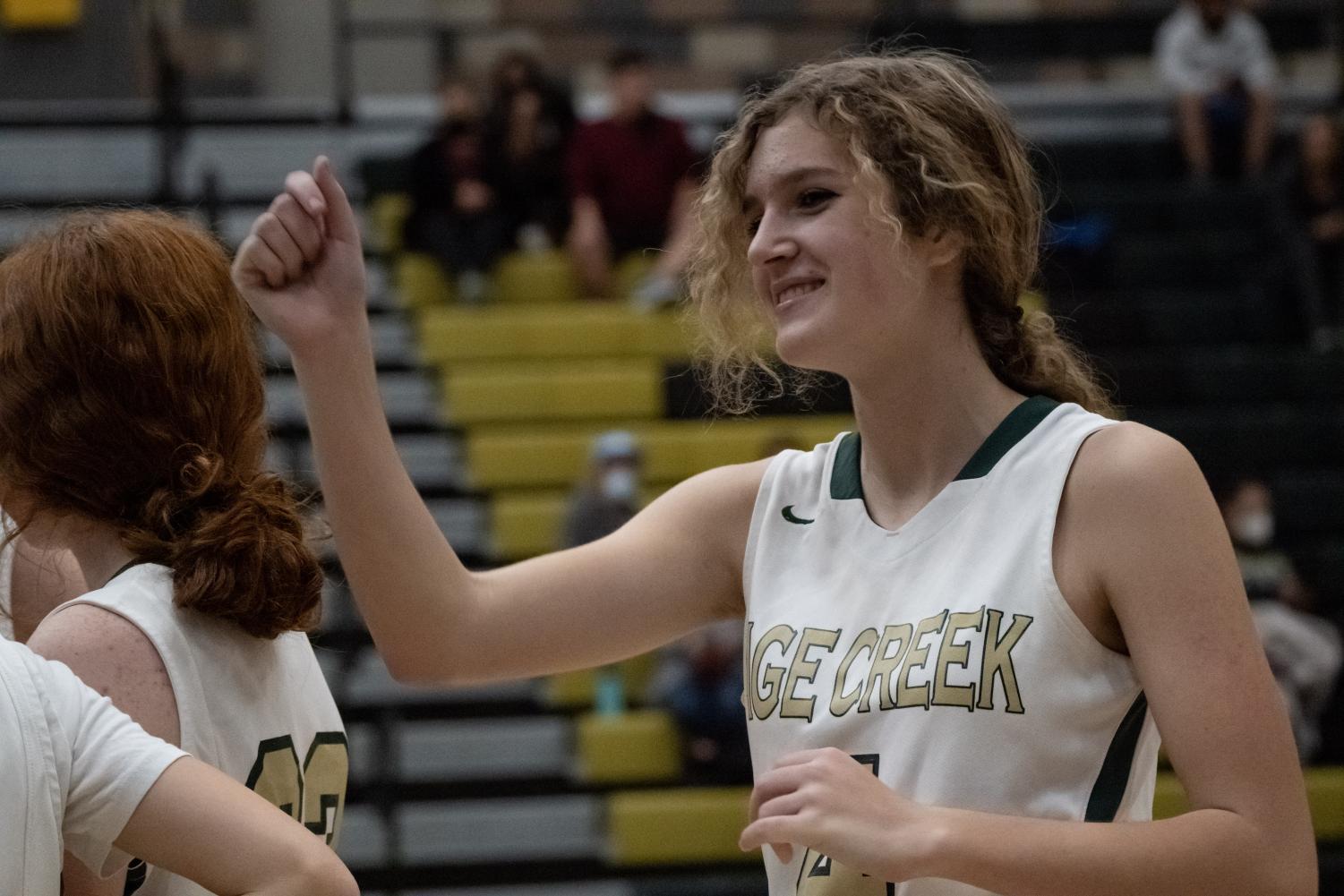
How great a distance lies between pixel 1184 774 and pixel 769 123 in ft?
2.62

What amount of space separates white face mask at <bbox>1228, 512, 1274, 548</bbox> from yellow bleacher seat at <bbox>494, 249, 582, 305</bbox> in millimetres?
3063

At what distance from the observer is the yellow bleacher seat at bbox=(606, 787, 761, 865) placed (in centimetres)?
627

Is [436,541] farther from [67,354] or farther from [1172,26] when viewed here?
[1172,26]

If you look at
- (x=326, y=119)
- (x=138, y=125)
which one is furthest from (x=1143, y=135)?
(x=138, y=125)

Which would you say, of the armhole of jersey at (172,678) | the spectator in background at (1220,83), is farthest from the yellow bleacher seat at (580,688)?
the armhole of jersey at (172,678)

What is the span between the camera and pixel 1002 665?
179 centimetres

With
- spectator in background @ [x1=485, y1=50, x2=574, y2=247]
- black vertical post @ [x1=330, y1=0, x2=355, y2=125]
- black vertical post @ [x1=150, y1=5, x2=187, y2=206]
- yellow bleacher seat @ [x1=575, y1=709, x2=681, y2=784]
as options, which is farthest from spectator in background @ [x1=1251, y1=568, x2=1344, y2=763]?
black vertical post @ [x1=330, y1=0, x2=355, y2=125]

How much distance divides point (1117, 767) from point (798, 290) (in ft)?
1.86

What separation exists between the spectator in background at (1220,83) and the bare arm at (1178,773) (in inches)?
308

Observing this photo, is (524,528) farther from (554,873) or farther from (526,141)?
(526,141)

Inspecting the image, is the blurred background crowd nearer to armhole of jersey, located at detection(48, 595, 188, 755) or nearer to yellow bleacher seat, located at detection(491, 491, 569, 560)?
yellow bleacher seat, located at detection(491, 491, 569, 560)

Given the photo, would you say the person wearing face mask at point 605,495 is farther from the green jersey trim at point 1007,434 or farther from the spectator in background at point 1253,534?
the green jersey trim at point 1007,434

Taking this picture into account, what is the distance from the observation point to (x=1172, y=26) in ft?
30.5

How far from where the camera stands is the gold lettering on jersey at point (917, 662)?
1.81m
